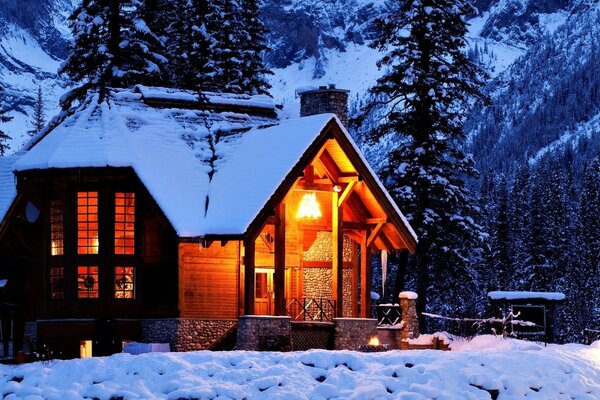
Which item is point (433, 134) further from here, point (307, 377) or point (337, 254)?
point (307, 377)

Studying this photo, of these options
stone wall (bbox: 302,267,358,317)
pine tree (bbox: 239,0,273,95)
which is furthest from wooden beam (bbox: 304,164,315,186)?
pine tree (bbox: 239,0,273,95)

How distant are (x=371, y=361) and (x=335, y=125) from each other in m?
9.33

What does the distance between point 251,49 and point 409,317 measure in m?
18.7

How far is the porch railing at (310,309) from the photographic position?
3190cm

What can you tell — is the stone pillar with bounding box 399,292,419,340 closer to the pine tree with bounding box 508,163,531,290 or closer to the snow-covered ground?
the snow-covered ground

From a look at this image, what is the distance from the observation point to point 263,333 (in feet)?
94.1

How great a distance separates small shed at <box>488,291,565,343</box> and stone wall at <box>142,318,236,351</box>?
357 inches

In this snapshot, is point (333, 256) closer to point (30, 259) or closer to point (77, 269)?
point (77, 269)

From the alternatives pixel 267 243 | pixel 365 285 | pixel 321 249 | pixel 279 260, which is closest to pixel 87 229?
pixel 267 243

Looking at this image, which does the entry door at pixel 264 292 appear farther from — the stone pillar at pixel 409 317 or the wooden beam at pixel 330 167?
the stone pillar at pixel 409 317

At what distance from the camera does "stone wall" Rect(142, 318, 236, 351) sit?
100 ft

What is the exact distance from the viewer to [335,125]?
30.6 m

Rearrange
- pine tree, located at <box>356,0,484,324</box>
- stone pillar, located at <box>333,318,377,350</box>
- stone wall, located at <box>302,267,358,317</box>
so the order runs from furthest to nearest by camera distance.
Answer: pine tree, located at <box>356,0,484,324</box> < stone wall, located at <box>302,267,358,317</box> < stone pillar, located at <box>333,318,377,350</box>

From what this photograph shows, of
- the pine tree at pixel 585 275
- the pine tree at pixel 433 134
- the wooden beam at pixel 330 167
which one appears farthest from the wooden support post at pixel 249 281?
the pine tree at pixel 585 275
